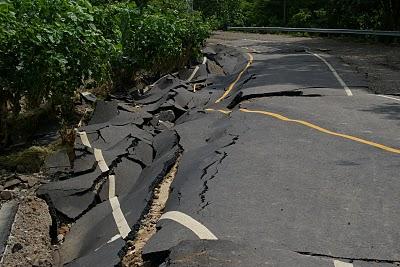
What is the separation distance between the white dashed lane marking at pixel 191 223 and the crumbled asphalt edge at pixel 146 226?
248 millimetres

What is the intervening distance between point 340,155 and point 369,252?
9.26 ft

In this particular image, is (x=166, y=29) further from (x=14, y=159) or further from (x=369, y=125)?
(x=369, y=125)

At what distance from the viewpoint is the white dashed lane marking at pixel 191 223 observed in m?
4.91

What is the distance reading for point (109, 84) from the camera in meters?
16.2

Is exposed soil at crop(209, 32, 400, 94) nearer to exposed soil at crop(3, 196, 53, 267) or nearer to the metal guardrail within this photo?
the metal guardrail

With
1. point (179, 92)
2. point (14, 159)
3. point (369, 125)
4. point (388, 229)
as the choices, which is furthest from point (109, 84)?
point (388, 229)

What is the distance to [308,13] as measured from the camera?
47094mm

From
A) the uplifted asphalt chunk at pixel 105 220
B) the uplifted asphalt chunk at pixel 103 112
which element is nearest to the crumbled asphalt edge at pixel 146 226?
the uplifted asphalt chunk at pixel 105 220

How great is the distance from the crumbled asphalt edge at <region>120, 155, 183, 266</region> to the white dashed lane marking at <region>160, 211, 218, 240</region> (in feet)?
0.81

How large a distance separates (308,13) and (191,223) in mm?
44863

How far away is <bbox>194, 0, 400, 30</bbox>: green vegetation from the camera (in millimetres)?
30469

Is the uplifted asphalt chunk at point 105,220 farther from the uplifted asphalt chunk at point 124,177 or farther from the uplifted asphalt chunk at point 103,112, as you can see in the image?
the uplifted asphalt chunk at point 103,112

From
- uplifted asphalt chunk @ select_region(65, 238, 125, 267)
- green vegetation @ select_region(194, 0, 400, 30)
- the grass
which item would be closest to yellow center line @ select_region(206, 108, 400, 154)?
the grass

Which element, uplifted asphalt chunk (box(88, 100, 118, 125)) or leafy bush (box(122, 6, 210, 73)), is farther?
leafy bush (box(122, 6, 210, 73))
